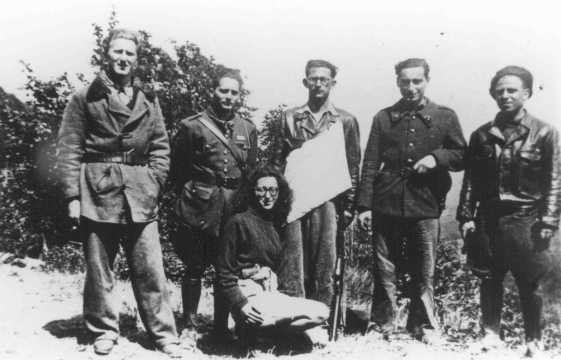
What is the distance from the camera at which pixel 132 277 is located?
4.35 m

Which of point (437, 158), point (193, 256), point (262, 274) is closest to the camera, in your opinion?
point (262, 274)

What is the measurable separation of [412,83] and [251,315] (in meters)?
2.28

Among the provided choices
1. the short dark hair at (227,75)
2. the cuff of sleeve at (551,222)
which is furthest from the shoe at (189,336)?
the cuff of sleeve at (551,222)

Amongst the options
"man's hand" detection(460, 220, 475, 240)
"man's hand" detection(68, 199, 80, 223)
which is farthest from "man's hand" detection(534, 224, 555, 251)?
"man's hand" detection(68, 199, 80, 223)

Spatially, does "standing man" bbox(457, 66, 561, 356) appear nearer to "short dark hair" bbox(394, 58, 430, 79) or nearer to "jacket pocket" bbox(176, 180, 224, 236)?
"short dark hair" bbox(394, 58, 430, 79)

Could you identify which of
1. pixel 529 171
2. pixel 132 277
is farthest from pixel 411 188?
pixel 132 277

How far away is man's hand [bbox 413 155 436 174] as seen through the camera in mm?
4477

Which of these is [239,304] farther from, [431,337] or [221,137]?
[431,337]

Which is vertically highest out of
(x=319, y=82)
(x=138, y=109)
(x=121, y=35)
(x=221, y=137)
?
(x=121, y=35)

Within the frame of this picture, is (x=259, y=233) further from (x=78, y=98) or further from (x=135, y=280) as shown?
(x=78, y=98)

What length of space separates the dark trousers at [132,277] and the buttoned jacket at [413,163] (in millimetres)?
1798

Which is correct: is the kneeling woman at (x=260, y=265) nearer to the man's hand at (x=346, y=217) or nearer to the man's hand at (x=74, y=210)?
the man's hand at (x=346, y=217)

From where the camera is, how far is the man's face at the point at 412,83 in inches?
179

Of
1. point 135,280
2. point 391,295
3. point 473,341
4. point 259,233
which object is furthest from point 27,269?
point 473,341
